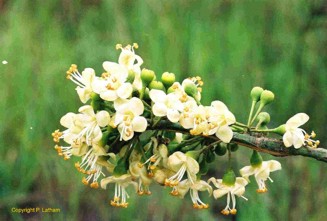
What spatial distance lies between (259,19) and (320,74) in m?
0.15

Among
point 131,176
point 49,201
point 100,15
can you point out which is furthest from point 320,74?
point 131,176

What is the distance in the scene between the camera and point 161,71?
1315mm

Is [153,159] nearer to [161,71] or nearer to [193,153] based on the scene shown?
[193,153]

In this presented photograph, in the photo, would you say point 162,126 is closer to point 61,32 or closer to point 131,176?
point 131,176

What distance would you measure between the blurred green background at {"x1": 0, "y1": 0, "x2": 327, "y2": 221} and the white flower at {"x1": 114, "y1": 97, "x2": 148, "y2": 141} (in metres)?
0.64

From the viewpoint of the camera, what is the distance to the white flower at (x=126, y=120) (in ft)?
2.07

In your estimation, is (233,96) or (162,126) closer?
(162,126)

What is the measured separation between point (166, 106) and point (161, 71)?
0.69 m

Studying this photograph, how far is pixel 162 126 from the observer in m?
0.66

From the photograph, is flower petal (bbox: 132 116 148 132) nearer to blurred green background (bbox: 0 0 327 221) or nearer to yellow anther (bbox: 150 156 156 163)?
yellow anther (bbox: 150 156 156 163)

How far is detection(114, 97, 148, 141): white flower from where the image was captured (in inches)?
24.9

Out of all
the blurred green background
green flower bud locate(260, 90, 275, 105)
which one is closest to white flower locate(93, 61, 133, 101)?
green flower bud locate(260, 90, 275, 105)

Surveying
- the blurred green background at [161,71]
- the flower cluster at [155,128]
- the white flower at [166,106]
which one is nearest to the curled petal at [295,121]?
the flower cluster at [155,128]

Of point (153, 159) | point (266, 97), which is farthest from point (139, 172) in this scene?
point (266, 97)
